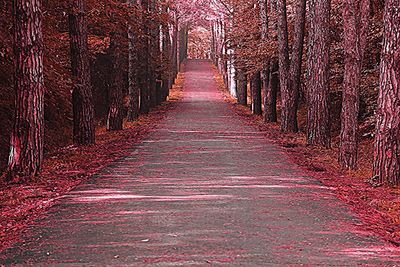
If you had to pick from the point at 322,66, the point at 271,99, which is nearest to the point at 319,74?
the point at 322,66

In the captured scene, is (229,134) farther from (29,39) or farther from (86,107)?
(29,39)

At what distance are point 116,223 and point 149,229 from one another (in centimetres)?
60

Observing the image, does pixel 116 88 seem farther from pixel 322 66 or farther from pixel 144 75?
pixel 144 75

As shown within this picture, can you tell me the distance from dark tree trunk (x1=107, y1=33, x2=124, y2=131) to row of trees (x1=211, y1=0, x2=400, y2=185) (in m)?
6.21

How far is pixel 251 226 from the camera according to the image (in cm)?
872

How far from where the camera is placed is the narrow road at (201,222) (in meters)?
7.18

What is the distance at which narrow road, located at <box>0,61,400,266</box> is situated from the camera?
23.6 ft

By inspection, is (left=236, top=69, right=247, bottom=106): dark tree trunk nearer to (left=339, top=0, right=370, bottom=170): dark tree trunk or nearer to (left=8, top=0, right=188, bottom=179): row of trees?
(left=8, top=0, right=188, bottom=179): row of trees

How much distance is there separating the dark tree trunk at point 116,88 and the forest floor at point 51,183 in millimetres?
3686

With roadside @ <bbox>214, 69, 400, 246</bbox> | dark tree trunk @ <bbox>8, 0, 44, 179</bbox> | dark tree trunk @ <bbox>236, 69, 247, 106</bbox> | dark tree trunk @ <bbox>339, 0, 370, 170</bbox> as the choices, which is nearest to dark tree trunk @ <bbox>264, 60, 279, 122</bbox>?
roadside @ <bbox>214, 69, 400, 246</bbox>

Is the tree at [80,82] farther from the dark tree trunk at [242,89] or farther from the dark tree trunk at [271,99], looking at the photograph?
the dark tree trunk at [242,89]

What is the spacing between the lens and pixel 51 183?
12539 millimetres

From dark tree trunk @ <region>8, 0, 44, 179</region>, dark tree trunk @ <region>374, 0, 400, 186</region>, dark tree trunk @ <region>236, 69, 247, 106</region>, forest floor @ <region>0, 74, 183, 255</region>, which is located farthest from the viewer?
dark tree trunk @ <region>236, 69, 247, 106</region>

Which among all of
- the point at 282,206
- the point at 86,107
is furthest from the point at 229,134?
the point at 282,206
